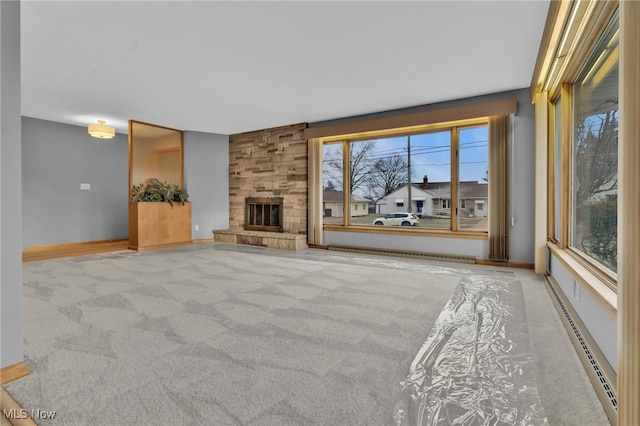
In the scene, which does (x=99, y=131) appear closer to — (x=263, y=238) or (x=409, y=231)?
(x=263, y=238)

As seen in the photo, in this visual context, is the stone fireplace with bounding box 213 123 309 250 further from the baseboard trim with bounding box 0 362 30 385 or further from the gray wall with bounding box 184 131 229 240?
the baseboard trim with bounding box 0 362 30 385

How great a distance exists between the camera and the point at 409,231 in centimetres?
525

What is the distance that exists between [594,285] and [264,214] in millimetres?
5856

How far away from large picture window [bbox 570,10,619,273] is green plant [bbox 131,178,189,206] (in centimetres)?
635

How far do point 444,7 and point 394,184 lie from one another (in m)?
3.22

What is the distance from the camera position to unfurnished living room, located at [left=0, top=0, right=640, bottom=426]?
56.4 inches

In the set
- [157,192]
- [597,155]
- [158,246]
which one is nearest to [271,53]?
[597,155]

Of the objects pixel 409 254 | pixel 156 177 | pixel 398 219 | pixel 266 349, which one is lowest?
pixel 266 349

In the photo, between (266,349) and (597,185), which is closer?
(266,349)

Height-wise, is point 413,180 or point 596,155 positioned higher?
point 413,180

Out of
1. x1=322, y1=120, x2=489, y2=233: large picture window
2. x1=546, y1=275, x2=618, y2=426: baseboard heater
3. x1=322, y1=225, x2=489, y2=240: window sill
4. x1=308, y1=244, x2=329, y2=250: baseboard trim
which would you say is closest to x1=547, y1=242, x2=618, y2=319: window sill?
x1=546, y1=275, x2=618, y2=426: baseboard heater

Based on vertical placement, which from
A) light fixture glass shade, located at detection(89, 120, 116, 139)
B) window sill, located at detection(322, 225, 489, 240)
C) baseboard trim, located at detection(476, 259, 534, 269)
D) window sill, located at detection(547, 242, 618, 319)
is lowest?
baseboard trim, located at detection(476, 259, 534, 269)

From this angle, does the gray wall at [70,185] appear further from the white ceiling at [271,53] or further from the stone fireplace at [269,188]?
the stone fireplace at [269,188]

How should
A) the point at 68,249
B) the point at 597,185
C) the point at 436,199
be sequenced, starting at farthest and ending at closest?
1. the point at 68,249
2. the point at 436,199
3. the point at 597,185
